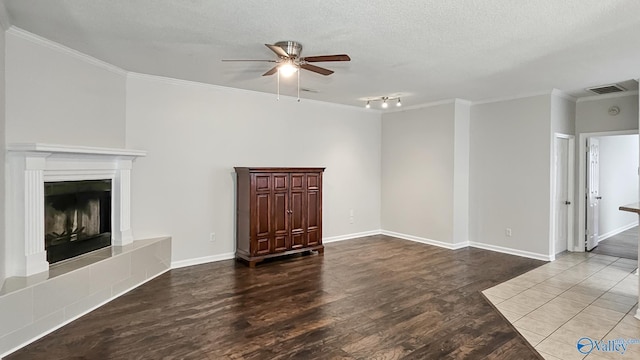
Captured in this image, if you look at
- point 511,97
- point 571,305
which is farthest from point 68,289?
point 511,97

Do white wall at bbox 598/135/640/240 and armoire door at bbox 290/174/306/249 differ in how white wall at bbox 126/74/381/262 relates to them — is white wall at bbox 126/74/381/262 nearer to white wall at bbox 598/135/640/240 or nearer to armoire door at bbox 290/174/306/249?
armoire door at bbox 290/174/306/249

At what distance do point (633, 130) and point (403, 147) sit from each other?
11.4ft

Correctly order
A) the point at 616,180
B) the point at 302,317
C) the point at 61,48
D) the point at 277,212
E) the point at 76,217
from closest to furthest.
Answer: the point at 302,317
the point at 61,48
the point at 76,217
the point at 277,212
the point at 616,180

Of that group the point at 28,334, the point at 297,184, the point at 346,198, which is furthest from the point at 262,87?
the point at 28,334

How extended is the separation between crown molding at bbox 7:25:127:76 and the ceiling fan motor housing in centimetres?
217

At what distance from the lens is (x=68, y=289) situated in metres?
3.21

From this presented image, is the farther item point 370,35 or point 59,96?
point 59,96

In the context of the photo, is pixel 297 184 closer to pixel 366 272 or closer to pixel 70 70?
pixel 366 272

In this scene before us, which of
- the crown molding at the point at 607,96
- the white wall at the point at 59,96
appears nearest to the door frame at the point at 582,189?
the crown molding at the point at 607,96

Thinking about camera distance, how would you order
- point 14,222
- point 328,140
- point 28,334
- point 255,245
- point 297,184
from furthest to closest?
point 328,140, point 297,184, point 255,245, point 14,222, point 28,334

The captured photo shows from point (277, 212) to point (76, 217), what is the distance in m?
2.50

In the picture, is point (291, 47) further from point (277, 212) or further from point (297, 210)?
point (297, 210)

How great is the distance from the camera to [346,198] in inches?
272

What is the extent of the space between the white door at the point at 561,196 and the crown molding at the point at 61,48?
6405 millimetres
